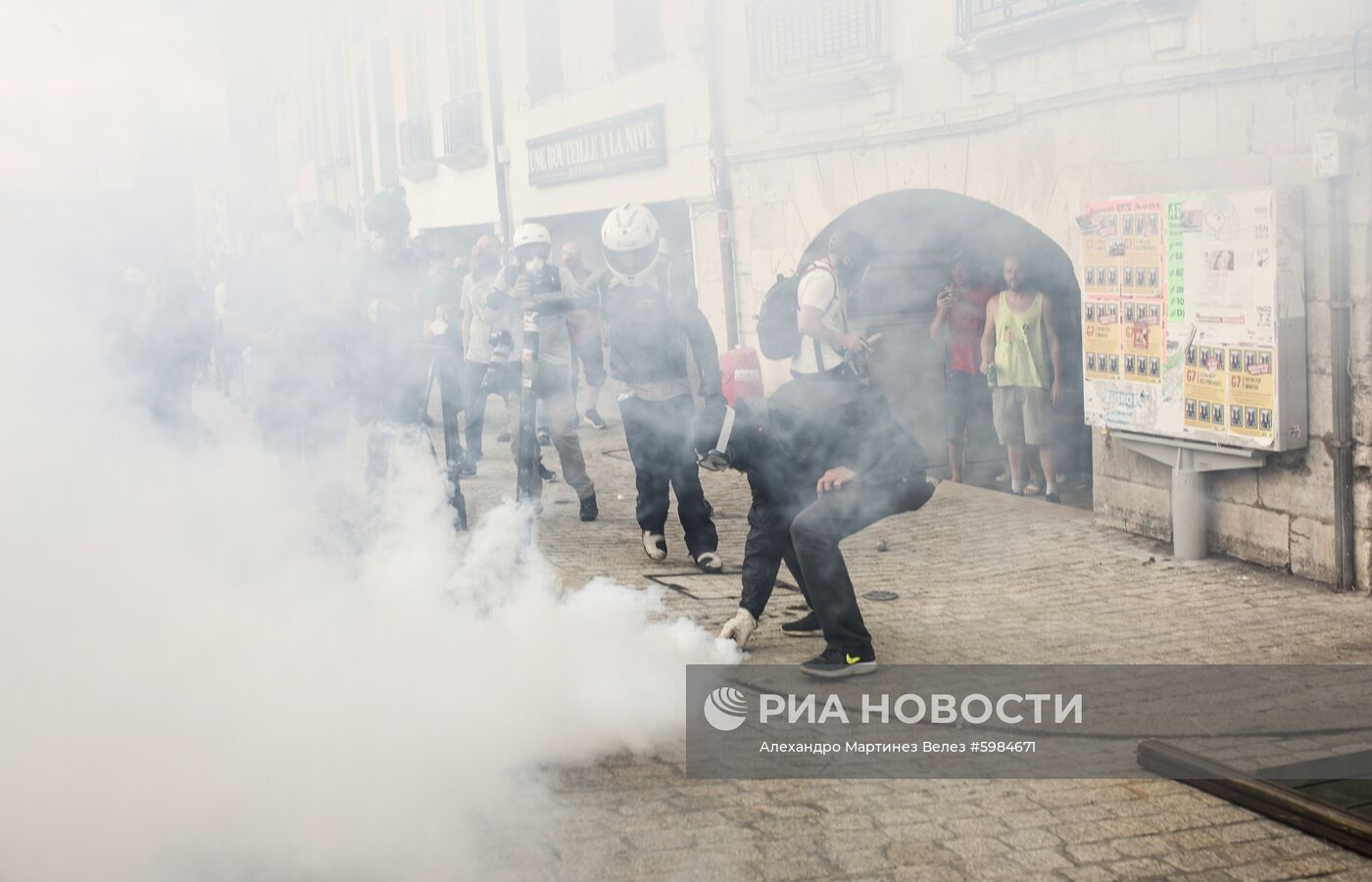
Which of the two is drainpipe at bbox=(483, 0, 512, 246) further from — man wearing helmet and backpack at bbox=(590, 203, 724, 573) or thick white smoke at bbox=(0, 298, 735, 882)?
thick white smoke at bbox=(0, 298, 735, 882)

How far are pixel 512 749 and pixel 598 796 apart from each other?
33 centimetres

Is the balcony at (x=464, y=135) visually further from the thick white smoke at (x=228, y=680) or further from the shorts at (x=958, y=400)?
the thick white smoke at (x=228, y=680)

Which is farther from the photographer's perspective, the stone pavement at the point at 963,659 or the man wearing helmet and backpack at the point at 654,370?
the man wearing helmet and backpack at the point at 654,370

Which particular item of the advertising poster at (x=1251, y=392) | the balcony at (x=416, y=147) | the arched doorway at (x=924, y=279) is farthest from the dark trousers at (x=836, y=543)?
the balcony at (x=416, y=147)

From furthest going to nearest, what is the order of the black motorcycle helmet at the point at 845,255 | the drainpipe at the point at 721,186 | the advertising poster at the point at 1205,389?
1. the drainpipe at the point at 721,186
2. the advertising poster at the point at 1205,389
3. the black motorcycle helmet at the point at 845,255

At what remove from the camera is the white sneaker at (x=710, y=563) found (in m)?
6.70

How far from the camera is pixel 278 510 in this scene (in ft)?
18.3

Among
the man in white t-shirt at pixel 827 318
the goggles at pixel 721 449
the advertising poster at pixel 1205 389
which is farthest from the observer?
the advertising poster at pixel 1205 389

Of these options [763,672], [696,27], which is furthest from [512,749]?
[696,27]

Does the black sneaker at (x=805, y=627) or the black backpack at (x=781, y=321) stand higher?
the black backpack at (x=781, y=321)

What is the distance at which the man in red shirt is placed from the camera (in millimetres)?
8773

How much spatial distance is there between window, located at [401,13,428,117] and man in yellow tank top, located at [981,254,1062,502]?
3.44 meters

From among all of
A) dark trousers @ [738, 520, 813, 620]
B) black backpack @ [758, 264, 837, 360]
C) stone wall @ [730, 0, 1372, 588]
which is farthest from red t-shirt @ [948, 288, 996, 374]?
dark trousers @ [738, 520, 813, 620]

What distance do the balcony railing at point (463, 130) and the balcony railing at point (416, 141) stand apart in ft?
0.60
